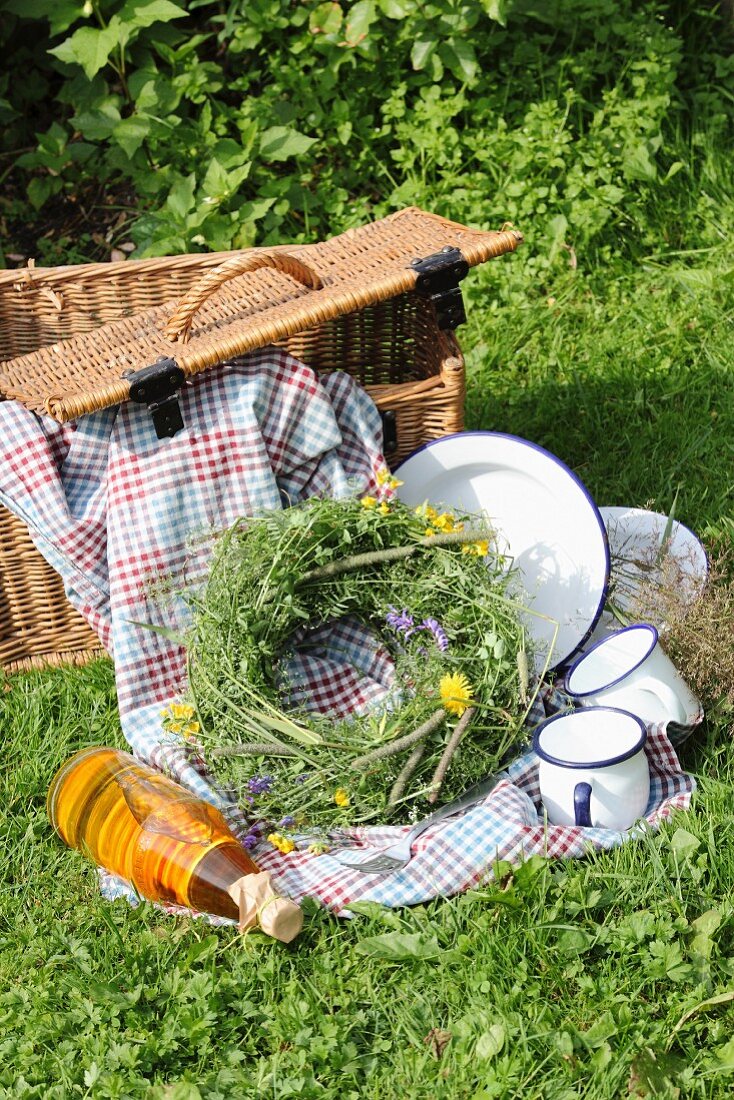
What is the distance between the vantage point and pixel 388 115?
11.5 feet

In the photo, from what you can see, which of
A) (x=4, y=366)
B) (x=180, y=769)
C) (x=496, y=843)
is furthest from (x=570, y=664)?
(x=4, y=366)

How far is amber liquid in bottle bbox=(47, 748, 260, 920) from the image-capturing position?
185 centimetres

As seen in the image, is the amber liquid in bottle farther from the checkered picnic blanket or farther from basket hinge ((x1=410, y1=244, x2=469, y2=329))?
basket hinge ((x1=410, y1=244, x2=469, y2=329))

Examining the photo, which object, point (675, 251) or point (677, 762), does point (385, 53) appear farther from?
point (677, 762)

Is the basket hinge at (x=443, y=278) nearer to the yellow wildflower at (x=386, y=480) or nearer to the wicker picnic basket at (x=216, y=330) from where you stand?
the wicker picnic basket at (x=216, y=330)

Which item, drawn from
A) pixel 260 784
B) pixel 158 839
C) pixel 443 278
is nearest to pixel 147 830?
pixel 158 839

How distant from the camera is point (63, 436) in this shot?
2211 millimetres

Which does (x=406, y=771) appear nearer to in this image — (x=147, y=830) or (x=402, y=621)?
(x=402, y=621)

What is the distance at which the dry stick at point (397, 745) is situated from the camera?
1913mm

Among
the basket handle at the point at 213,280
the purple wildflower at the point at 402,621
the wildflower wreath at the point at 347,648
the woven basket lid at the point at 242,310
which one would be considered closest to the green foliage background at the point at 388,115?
the woven basket lid at the point at 242,310

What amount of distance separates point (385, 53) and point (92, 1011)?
2796 millimetres

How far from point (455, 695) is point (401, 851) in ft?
0.88

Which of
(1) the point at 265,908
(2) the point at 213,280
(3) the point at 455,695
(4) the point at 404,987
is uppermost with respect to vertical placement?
(2) the point at 213,280

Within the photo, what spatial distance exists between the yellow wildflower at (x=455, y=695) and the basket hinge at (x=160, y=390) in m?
0.69
